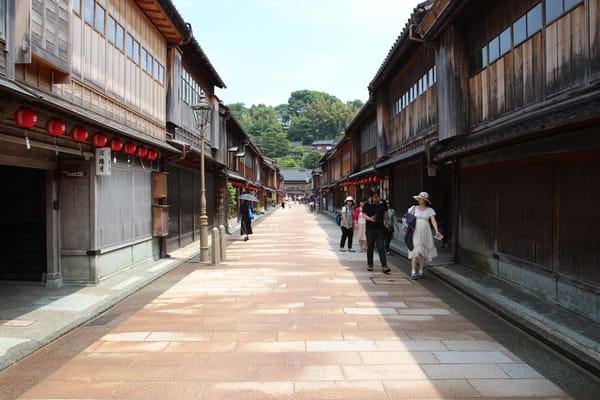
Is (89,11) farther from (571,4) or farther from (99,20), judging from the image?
(571,4)

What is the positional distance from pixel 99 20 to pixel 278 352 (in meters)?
8.40

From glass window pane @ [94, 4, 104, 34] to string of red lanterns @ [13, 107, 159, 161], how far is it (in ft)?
8.04

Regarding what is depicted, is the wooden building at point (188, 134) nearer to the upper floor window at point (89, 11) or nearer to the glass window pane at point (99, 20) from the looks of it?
the glass window pane at point (99, 20)

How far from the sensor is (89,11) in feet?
29.3

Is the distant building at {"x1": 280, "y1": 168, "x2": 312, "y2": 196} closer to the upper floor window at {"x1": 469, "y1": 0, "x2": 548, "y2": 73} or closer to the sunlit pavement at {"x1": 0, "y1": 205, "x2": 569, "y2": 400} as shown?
the upper floor window at {"x1": 469, "y1": 0, "x2": 548, "y2": 73}

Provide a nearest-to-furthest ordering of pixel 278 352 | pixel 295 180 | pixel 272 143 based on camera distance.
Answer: pixel 278 352
pixel 295 180
pixel 272 143

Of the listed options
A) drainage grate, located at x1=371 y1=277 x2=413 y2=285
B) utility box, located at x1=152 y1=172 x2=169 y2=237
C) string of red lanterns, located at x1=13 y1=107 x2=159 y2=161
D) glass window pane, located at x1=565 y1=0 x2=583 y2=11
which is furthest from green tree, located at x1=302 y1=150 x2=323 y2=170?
glass window pane, located at x1=565 y1=0 x2=583 y2=11

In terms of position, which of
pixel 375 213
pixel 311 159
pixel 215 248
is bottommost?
pixel 215 248

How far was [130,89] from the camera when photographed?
11.1 m

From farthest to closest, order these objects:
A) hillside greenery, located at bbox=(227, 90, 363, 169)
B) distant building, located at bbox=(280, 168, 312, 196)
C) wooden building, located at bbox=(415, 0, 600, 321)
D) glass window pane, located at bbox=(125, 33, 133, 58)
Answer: hillside greenery, located at bbox=(227, 90, 363, 169)
distant building, located at bbox=(280, 168, 312, 196)
glass window pane, located at bbox=(125, 33, 133, 58)
wooden building, located at bbox=(415, 0, 600, 321)

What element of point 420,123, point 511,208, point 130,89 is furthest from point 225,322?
point 420,123

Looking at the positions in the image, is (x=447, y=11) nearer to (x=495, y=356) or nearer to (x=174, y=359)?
(x=495, y=356)

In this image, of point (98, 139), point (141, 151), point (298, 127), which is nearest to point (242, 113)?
point (298, 127)

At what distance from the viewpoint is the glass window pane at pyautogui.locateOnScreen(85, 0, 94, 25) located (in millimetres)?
8828
